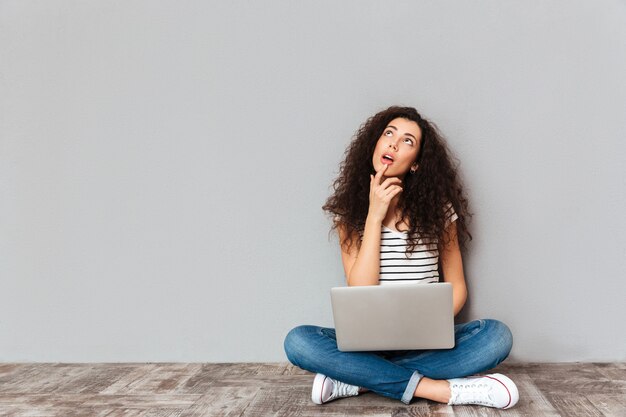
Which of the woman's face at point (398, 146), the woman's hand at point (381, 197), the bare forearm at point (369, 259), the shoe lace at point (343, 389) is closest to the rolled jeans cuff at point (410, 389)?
the shoe lace at point (343, 389)

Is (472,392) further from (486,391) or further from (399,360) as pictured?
(399,360)

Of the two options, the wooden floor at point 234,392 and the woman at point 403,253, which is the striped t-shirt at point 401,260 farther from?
the wooden floor at point 234,392

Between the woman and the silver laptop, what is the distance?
0.09 metres

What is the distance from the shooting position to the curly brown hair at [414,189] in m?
1.90

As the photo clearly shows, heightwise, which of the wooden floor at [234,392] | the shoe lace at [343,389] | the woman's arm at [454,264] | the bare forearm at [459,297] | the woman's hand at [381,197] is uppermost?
the woman's hand at [381,197]

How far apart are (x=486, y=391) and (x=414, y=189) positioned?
0.60 m

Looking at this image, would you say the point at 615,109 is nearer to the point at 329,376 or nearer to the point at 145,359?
the point at 329,376

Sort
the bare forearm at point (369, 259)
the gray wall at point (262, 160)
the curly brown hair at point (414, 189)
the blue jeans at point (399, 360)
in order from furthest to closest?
the gray wall at point (262, 160)
the curly brown hair at point (414, 189)
the bare forearm at point (369, 259)
the blue jeans at point (399, 360)

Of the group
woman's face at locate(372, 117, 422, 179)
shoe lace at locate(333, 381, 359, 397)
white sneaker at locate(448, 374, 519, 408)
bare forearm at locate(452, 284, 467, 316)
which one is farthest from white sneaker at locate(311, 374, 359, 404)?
woman's face at locate(372, 117, 422, 179)

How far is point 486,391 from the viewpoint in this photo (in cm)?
160

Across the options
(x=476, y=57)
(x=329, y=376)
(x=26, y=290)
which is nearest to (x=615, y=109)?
(x=476, y=57)

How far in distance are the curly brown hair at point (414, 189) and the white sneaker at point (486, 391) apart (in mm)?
397

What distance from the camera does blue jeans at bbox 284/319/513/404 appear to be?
5.46 ft

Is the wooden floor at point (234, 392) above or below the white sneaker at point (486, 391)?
below
